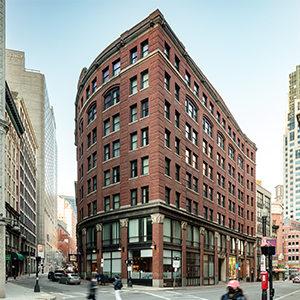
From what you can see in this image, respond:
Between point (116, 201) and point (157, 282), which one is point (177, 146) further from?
point (157, 282)

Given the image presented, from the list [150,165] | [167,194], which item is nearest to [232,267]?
[167,194]

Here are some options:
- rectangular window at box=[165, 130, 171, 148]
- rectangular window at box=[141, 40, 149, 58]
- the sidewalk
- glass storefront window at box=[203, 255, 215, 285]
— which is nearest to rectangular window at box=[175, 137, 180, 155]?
rectangular window at box=[165, 130, 171, 148]

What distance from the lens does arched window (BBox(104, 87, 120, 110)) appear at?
5259 cm

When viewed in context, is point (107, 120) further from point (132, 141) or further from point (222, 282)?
point (222, 282)

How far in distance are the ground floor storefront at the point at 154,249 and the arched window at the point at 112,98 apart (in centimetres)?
1524

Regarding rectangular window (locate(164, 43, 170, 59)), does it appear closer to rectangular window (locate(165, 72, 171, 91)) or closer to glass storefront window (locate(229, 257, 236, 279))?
rectangular window (locate(165, 72, 171, 91))

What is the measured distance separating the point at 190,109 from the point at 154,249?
72.9ft

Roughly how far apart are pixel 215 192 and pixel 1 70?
44.3m

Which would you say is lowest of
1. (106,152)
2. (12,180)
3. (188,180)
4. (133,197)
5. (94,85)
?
(133,197)

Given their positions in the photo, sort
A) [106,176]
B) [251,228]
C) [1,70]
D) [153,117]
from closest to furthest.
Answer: [1,70] → [153,117] → [106,176] → [251,228]

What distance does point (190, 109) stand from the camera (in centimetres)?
5669

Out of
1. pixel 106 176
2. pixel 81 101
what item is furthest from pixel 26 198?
pixel 106 176

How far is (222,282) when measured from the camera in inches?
2498

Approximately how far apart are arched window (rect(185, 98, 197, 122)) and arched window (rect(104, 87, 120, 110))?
9.80m
